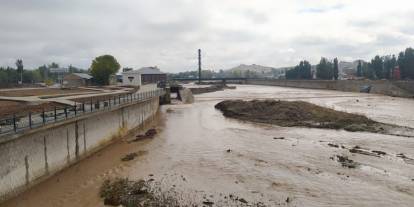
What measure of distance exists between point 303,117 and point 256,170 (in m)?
27.3

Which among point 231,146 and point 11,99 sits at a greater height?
point 11,99

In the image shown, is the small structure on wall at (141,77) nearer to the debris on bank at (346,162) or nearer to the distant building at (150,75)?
the distant building at (150,75)

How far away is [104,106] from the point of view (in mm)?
35125

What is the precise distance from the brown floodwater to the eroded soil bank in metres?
3.61

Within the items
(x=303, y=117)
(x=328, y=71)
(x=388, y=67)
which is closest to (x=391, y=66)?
(x=388, y=67)

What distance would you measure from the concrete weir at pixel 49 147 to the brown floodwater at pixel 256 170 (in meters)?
0.72

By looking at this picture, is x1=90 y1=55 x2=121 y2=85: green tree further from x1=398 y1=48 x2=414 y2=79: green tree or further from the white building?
x1=398 y1=48 x2=414 y2=79: green tree

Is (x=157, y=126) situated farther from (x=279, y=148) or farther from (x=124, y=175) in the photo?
(x=124, y=175)

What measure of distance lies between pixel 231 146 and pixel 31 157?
57.2ft

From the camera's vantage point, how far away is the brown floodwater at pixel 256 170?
67.0 feet

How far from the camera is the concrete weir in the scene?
1977 centimetres

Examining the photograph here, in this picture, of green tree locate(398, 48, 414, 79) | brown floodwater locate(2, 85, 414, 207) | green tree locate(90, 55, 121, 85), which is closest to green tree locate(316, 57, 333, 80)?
green tree locate(398, 48, 414, 79)

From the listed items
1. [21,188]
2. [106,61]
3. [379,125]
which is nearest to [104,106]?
[21,188]

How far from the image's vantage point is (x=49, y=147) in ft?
78.6
